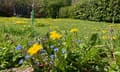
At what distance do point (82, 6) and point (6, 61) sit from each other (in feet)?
66.8

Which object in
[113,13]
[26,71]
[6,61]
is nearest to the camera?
[26,71]

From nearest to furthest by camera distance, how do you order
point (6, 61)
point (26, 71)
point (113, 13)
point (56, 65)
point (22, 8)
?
point (56, 65)
point (26, 71)
point (6, 61)
point (113, 13)
point (22, 8)

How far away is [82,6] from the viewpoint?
2455 cm

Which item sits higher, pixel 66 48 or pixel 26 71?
pixel 66 48

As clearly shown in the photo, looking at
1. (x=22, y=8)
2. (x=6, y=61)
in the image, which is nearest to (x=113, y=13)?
(x=22, y=8)

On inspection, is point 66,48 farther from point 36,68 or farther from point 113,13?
point 113,13

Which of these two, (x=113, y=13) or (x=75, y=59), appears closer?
(x=75, y=59)

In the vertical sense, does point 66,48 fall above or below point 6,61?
above

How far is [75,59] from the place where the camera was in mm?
3396

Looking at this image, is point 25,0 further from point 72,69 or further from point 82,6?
point 72,69

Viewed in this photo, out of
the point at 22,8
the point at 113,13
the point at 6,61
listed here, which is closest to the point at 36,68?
the point at 6,61

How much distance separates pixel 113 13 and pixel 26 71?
63.1 ft

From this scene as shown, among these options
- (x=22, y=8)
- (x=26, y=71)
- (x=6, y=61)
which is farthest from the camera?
(x=22, y=8)

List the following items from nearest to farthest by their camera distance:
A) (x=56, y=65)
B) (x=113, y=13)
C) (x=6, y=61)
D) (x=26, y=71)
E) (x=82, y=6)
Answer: (x=56, y=65)
(x=26, y=71)
(x=6, y=61)
(x=113, y=13)
(x=82, y=6)
